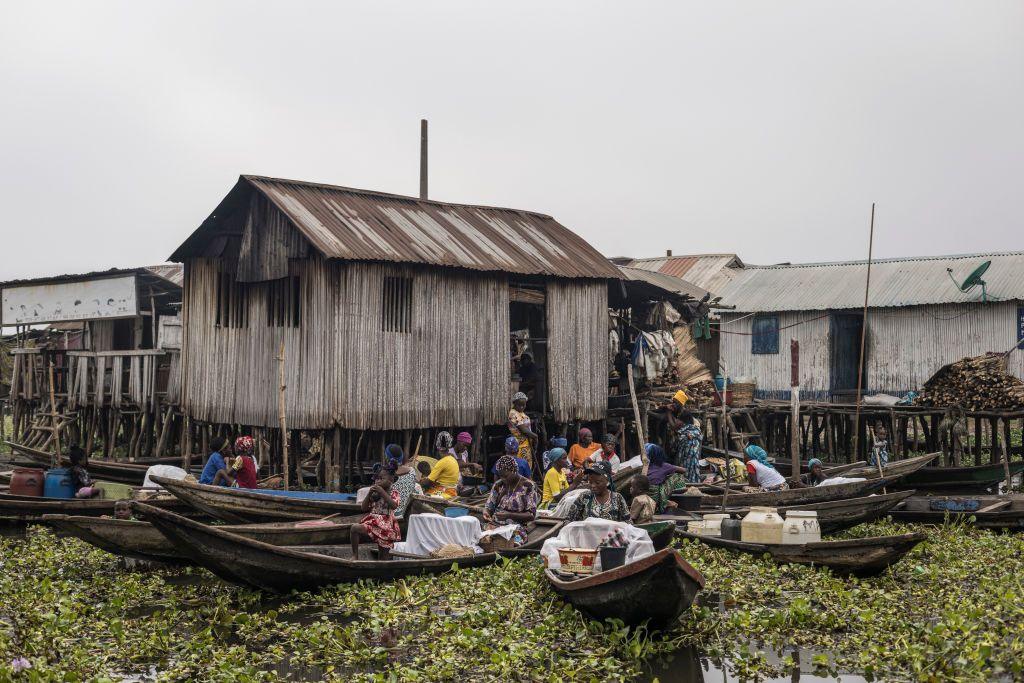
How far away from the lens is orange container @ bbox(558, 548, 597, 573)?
9031 mm

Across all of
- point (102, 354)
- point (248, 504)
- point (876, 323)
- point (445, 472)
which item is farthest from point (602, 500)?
point (876, 323)

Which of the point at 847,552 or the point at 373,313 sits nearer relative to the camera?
the point at 847,552

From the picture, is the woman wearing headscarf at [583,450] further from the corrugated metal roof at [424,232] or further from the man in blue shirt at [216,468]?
the man in blue shirt at [216,468]

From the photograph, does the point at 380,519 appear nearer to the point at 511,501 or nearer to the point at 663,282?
the point at 511,501

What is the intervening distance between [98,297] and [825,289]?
18831mm

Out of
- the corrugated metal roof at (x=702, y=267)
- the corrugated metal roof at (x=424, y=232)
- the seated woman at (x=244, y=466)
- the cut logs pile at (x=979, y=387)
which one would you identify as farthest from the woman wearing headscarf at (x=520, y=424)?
the corrugated metal roof at (x=702, y=267)

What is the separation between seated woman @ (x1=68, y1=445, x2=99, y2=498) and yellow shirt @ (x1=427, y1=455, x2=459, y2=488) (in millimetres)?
4653

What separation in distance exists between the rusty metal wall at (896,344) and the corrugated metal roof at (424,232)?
8.65 meters

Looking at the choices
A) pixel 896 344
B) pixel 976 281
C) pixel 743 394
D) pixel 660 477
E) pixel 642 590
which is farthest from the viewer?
pixel 896 344

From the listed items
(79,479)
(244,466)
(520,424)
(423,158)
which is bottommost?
(79,479)

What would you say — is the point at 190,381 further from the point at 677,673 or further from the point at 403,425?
the point at 677,673

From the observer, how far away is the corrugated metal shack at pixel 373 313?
1648 cm

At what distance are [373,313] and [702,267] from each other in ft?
76.8

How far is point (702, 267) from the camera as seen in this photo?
3812 cm
